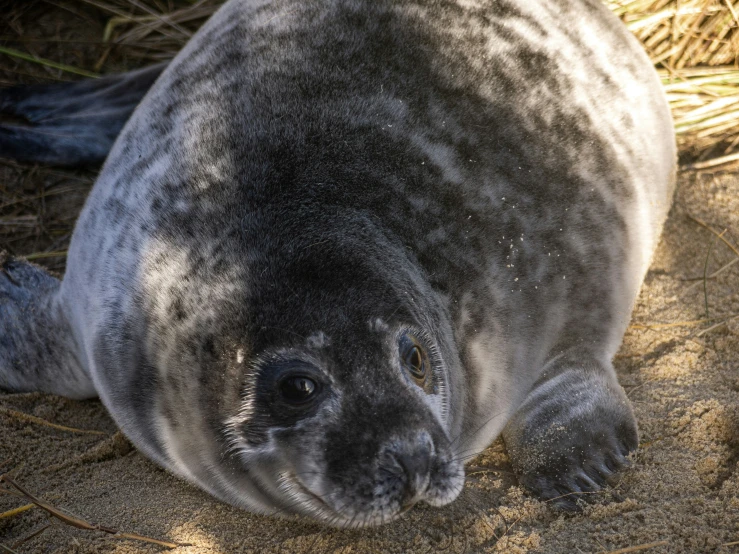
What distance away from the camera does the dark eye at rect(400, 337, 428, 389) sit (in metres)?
2.04

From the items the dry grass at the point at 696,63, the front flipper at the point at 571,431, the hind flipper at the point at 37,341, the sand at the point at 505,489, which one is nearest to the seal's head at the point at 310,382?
the sand at the point at 505,489

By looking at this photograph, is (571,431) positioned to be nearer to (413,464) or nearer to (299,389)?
(413,464)

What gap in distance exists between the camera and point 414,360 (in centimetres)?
207

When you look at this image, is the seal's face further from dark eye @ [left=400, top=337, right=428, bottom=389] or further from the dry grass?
the dry grass

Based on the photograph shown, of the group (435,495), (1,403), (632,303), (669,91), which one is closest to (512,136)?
(632,303)

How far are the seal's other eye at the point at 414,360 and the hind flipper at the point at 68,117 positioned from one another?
6.98 ft

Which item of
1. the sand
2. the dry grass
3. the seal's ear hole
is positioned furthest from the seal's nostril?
the dry grass

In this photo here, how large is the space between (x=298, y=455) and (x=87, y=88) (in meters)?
2.56

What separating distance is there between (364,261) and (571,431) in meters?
0.96

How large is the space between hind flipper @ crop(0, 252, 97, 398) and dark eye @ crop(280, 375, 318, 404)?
45.5 inches

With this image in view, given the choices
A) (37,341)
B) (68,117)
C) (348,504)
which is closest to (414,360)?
(348,504)

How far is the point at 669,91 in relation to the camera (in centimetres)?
378

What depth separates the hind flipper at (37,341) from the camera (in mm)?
2810

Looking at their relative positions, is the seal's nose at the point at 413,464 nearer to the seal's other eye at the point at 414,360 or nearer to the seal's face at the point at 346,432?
the seal's face at the point at 346,432
